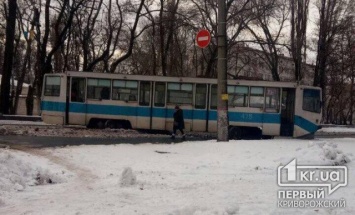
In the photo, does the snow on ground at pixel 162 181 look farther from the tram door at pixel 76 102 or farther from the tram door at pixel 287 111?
the tram door at pixel 76 102

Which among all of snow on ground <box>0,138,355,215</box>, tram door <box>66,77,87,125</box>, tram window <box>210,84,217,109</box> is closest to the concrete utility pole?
snow on ground <box>0,138,355,215</box>

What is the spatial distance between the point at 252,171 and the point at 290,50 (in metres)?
28.6

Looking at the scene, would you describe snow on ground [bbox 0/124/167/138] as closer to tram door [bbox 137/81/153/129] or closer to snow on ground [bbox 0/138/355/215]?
tram door [bbox 137/81/153/129]

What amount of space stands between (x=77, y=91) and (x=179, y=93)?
527 centimetres

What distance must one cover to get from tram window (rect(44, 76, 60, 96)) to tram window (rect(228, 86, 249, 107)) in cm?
895

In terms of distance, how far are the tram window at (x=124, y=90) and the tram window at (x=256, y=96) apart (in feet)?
19.3

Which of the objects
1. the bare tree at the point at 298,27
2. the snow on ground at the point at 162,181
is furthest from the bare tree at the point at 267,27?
the snow on ground at the point at 162,181

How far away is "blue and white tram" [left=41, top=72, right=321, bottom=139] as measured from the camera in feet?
81.2

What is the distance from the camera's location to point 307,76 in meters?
46.4

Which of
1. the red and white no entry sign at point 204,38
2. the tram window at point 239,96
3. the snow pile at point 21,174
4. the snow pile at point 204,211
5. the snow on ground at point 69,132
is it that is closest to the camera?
the snow pile at point 204,211

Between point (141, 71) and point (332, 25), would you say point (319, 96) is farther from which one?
point (141, 71)

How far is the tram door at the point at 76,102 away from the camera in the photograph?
25703 mm

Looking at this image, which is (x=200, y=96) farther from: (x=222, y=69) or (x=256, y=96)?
(x=222, y=69)

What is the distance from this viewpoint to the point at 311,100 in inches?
985
